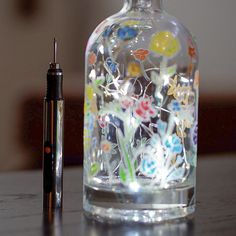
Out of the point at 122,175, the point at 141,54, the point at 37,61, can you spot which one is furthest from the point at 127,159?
the point at 37,61

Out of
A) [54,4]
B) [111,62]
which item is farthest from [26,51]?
[111,62]

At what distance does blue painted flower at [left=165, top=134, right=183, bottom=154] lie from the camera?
0.76 m

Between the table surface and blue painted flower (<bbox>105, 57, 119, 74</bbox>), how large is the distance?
0.17 metres

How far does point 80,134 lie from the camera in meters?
1.57

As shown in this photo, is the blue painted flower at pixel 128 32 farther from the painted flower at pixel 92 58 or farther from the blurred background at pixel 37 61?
the blurred background at pixel 37 61

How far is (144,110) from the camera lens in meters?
0.75

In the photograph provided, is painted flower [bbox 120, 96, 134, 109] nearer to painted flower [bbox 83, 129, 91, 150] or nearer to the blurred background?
painted flower [bbox 83, 129, 91, 150]

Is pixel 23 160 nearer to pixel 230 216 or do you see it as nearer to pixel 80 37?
pixel 80 37

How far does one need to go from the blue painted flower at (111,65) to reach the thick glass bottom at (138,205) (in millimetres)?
141

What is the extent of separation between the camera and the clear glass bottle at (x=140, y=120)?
2.45 feet

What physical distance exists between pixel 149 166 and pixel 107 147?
5 centimetres

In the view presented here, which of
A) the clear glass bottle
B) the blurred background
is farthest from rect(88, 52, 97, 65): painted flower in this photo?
the blurred background

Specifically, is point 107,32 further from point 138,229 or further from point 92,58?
point 138,229

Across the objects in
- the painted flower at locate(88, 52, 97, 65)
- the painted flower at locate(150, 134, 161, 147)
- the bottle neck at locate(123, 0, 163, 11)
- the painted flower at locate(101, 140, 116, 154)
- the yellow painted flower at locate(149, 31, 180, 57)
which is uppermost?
the bottle neck at locate(123, 0, 163, 11)
